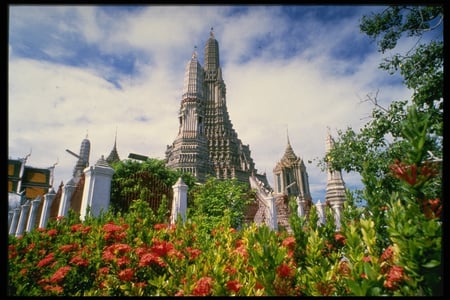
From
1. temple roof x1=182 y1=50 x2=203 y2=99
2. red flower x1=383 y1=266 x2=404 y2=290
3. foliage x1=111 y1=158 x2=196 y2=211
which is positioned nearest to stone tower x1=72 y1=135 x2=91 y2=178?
temple roof x1=182 y1=50 x2=203 y2=99

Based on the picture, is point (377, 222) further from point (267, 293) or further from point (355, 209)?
point (267, 293)

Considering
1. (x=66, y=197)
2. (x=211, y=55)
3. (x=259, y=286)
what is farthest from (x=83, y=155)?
(x=259, y=286)

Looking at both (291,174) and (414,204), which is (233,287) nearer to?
(414,204)

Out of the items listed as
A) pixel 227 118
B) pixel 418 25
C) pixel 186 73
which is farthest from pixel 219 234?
pixel 227 118

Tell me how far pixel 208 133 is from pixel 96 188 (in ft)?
162

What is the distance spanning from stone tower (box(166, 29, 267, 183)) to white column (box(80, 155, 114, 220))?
35.7 meters

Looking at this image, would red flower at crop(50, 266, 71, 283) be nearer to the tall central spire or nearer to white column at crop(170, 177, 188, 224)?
white column at crop(170, 177, 188, 224)

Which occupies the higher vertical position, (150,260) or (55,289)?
(150,260)

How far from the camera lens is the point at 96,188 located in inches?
310

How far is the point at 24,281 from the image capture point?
334 cm

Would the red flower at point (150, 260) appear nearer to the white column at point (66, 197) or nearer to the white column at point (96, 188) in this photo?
the white column at point (96, 188)

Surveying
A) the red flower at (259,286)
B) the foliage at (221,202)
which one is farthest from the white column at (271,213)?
the red flower at (259,286)

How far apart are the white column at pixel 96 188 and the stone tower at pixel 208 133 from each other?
35.7m

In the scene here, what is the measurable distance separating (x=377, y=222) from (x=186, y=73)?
53395 millimetres
